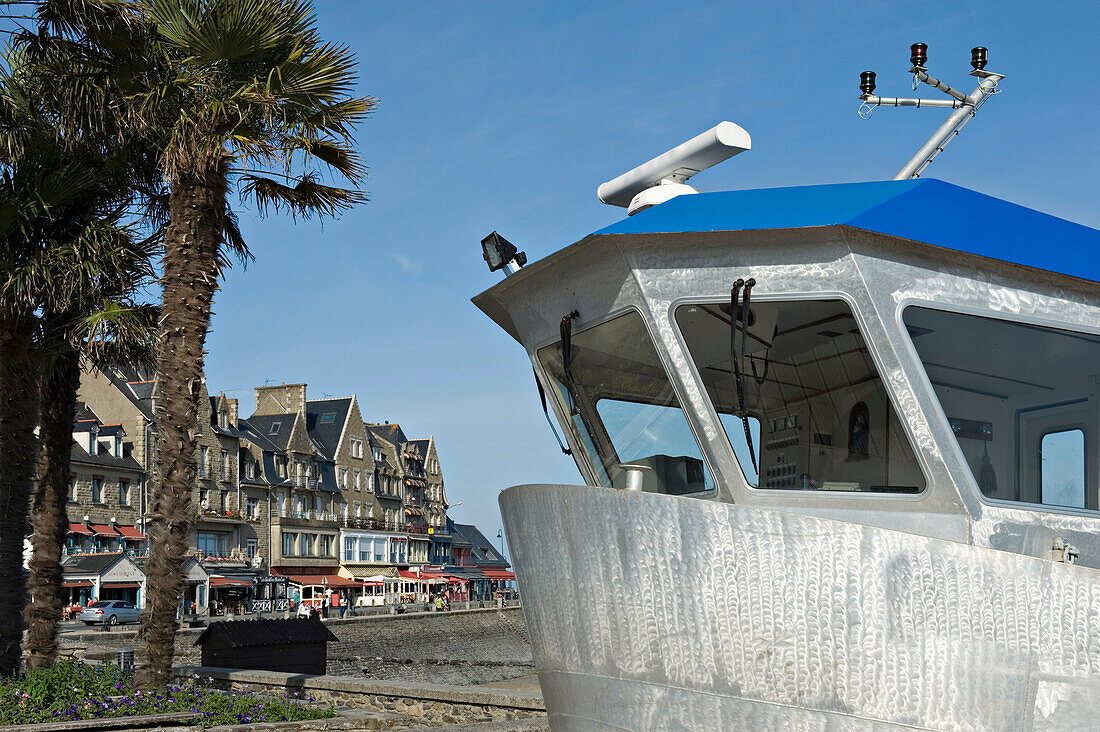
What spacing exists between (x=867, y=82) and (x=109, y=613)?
1779 inches

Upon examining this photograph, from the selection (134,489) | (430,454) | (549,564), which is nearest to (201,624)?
(134,489)

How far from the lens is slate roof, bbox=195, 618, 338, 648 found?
18.6m

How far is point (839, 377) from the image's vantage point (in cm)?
471

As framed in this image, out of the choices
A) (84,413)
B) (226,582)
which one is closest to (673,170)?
(84,413)

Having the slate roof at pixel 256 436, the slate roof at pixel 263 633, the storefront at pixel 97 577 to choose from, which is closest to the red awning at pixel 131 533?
the storefront at pixel 97 577

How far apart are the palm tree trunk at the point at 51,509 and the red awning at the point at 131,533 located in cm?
4134

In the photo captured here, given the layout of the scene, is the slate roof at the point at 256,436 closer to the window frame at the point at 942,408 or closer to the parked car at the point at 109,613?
the parked car at the point at 109,613

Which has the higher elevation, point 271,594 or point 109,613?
point 109,613

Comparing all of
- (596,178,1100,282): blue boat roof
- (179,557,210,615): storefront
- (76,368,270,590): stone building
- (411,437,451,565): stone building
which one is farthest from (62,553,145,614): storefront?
(596,178,1100,282): blue boat roof

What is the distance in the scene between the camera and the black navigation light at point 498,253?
18.5ft

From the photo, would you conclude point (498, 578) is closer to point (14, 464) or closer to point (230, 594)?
point (230, 594)

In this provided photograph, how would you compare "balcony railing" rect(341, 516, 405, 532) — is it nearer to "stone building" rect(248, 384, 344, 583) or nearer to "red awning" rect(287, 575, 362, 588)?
"stone building" rect(248, 384, 344, 583)

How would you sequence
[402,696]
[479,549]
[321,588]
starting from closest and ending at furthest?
[402,696] < [321,588] < [479,549]

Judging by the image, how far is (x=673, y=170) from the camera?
5320 mm
